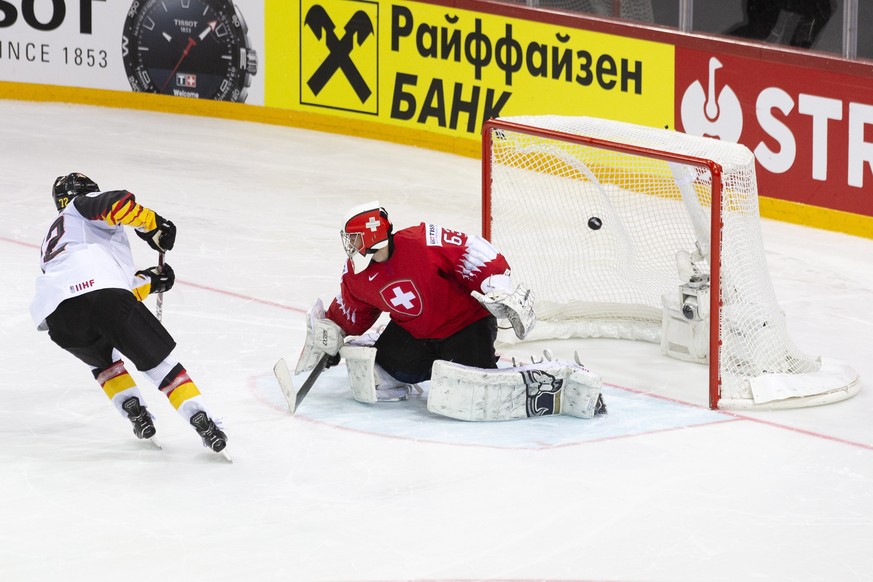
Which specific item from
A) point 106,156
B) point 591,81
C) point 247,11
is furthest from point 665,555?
point 247,11

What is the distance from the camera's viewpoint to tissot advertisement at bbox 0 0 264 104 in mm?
11078

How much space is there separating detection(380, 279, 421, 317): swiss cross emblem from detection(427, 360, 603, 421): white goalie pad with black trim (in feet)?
0.76

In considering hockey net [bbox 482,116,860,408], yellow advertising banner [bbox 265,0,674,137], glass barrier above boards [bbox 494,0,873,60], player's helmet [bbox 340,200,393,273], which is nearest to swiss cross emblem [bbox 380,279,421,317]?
player's helmet [bbox 340,200,393,273]

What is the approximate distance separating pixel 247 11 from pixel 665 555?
732 cm

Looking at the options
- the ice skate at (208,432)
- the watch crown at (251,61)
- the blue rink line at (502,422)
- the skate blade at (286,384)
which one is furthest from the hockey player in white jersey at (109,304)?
the watch crown at (251,61)

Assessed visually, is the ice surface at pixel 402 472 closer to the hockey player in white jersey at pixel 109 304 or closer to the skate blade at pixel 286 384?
the skate blade at pixel 286 384

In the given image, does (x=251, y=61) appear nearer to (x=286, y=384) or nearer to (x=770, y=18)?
(x=770, y=18)

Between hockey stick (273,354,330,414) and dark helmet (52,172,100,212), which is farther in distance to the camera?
hockey stick (273,354,330,414)

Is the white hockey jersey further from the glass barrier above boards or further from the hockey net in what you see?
the glass barrier above boards

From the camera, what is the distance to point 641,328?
6793 millimetres

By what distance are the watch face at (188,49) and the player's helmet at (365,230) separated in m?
5.78

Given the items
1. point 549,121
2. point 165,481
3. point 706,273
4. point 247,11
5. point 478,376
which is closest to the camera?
point 165,481

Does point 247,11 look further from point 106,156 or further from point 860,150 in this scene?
point 860,150

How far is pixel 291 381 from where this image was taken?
230 inches
